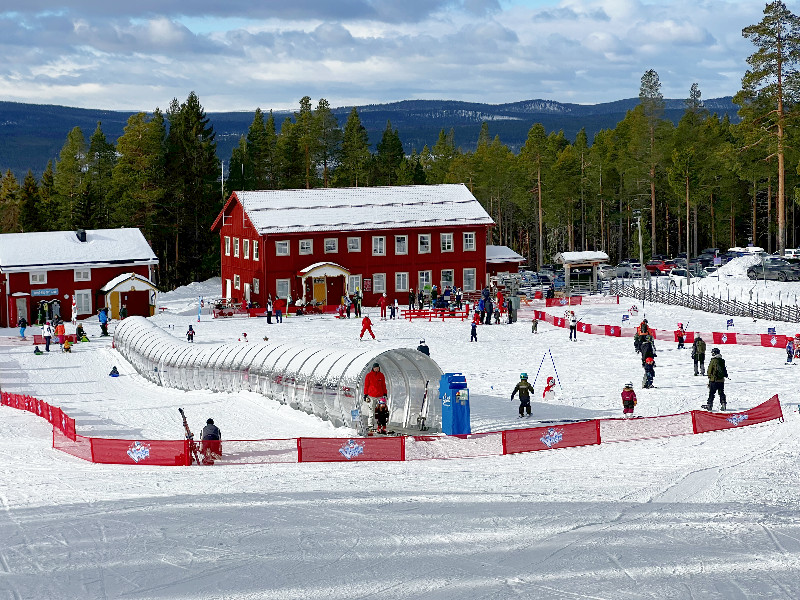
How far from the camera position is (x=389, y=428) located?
999 inches

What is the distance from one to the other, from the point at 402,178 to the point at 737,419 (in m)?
70.8

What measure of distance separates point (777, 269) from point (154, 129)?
1871 inches

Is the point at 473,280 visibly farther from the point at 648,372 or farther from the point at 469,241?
the point at 648,372

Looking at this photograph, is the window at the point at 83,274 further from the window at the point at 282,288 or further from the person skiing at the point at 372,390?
the person skiing at the point at 372,390

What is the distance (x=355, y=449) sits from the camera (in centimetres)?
2092

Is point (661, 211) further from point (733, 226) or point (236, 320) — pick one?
point (236, 320)

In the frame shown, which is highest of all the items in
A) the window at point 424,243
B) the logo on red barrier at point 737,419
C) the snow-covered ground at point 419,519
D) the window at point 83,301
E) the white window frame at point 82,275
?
the window at point 424,243

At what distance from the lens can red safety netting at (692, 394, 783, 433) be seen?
23094 millimetres

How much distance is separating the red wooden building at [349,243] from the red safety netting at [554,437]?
34474 mm

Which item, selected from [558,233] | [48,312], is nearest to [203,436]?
[48,312]

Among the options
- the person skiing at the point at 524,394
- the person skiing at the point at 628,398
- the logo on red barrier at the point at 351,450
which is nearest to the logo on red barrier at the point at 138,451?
the logo on red barrier at the point at 351,450

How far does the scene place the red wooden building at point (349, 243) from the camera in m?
55.8

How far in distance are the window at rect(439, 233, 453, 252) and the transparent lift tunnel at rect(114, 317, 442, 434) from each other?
2679 centimetres

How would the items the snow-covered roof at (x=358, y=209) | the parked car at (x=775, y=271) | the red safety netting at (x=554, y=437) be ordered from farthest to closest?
the snow-covered roof at (x=358, y=209) < the parked car at (x=775, y=271) < the red safety netting at (x=554, y=437)
